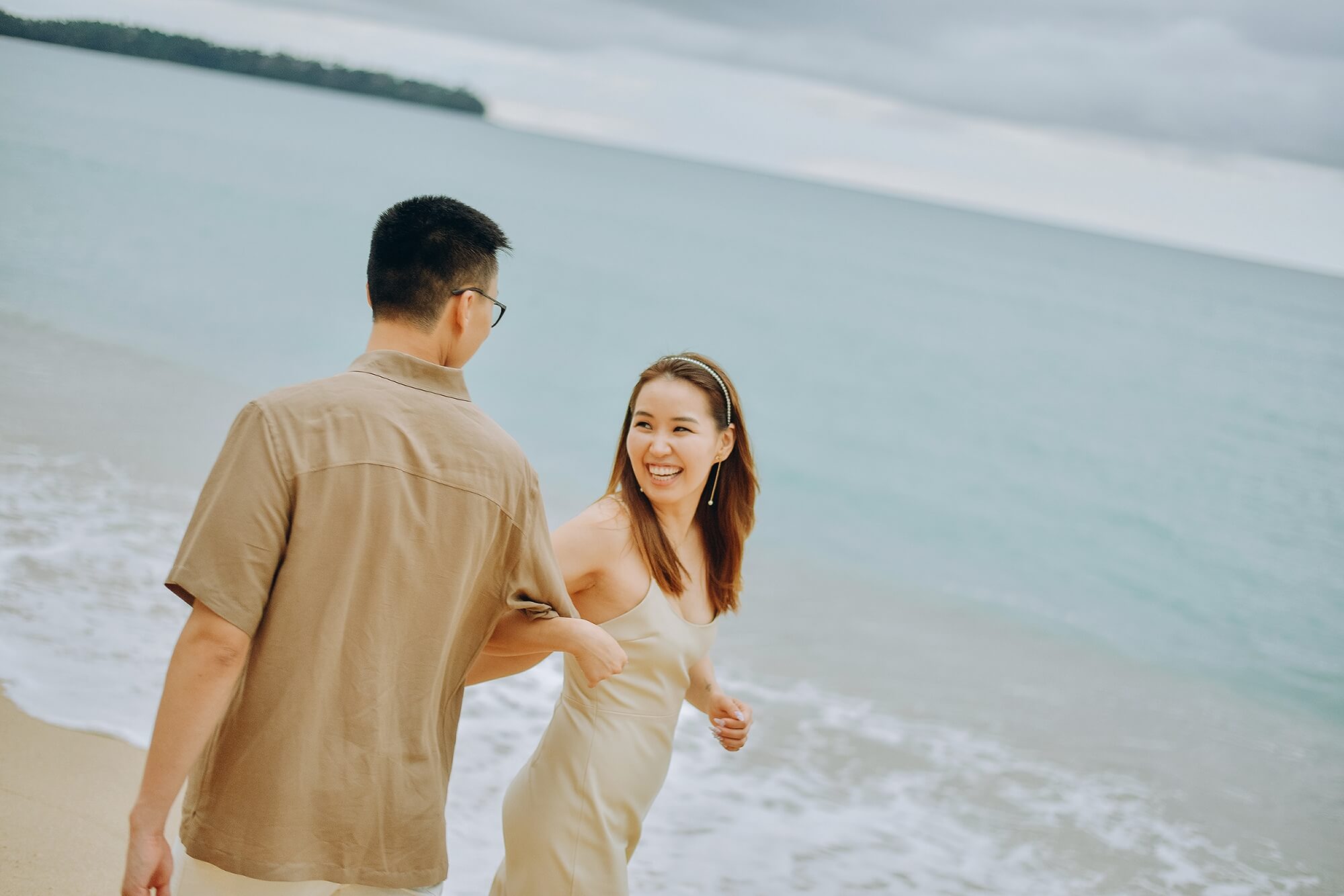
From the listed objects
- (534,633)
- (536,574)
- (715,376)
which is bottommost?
(534,633)

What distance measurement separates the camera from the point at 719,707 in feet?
10.2

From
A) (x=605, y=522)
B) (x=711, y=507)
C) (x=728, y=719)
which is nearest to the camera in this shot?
(x=605, y=522)

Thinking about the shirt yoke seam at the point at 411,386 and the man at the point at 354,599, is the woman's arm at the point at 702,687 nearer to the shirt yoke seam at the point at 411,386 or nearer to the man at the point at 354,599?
the man at the point at 354,599

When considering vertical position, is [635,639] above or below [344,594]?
below

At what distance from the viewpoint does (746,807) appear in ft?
19.0

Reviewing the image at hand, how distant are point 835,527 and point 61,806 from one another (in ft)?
33.9

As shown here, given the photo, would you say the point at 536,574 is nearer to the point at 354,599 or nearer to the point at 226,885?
the point at 354,599

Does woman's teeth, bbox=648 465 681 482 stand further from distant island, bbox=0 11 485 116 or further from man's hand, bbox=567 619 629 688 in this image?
distant island, bbox=0 11 485 116

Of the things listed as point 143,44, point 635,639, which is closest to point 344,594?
point 635,639

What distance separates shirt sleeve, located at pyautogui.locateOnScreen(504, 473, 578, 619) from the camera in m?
2.25

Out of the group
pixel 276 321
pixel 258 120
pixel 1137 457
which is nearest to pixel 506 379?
pixel 276 321

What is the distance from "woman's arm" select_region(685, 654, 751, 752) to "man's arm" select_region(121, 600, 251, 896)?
149 centimetres

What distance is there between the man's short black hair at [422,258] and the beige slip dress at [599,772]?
3.36 feet

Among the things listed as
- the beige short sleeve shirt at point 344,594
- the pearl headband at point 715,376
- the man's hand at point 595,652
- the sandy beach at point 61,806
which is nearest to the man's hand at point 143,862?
the beige short sleeve shirt at point 344,594
